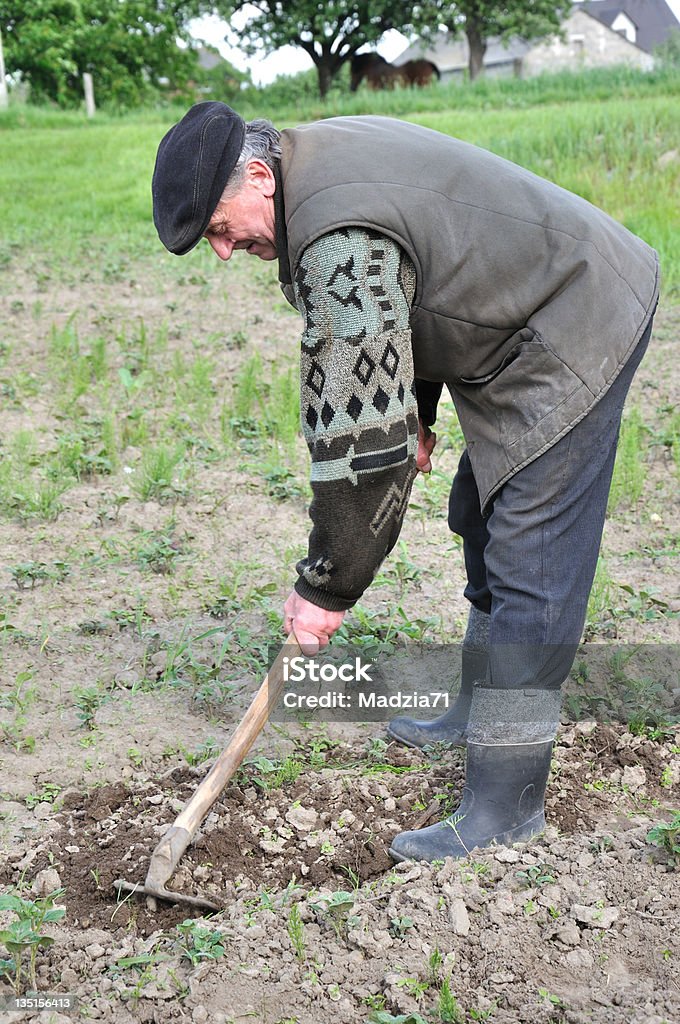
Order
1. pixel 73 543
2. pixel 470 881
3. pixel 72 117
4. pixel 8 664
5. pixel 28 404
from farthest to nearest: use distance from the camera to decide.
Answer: pixel 72 117 < pixel 28 404 < pixel 73 543 < pixel 8 664 < pixel 470 881

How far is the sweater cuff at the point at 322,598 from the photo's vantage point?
2348 mm

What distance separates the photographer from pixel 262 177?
2.19 m

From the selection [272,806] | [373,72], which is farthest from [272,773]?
[373,72]

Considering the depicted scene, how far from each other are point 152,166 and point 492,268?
10015 mm

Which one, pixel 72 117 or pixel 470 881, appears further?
pixel 72 117

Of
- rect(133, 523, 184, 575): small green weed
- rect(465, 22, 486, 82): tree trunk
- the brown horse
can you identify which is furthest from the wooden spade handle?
rect(465, 22, 486, 82): tree trunk

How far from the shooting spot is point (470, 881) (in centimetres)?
235

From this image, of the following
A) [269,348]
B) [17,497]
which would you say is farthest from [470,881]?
[269,348]

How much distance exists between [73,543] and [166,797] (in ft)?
5.27

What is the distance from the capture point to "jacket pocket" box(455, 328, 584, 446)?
7.62 feet

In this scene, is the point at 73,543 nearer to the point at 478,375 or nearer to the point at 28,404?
the point at 28,404

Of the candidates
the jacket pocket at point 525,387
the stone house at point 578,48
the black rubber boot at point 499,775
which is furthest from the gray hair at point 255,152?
the stone house at point 578,48

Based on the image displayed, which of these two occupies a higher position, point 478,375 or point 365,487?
point 478,375

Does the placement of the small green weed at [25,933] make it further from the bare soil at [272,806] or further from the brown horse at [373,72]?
the brown horse at [373,72]
